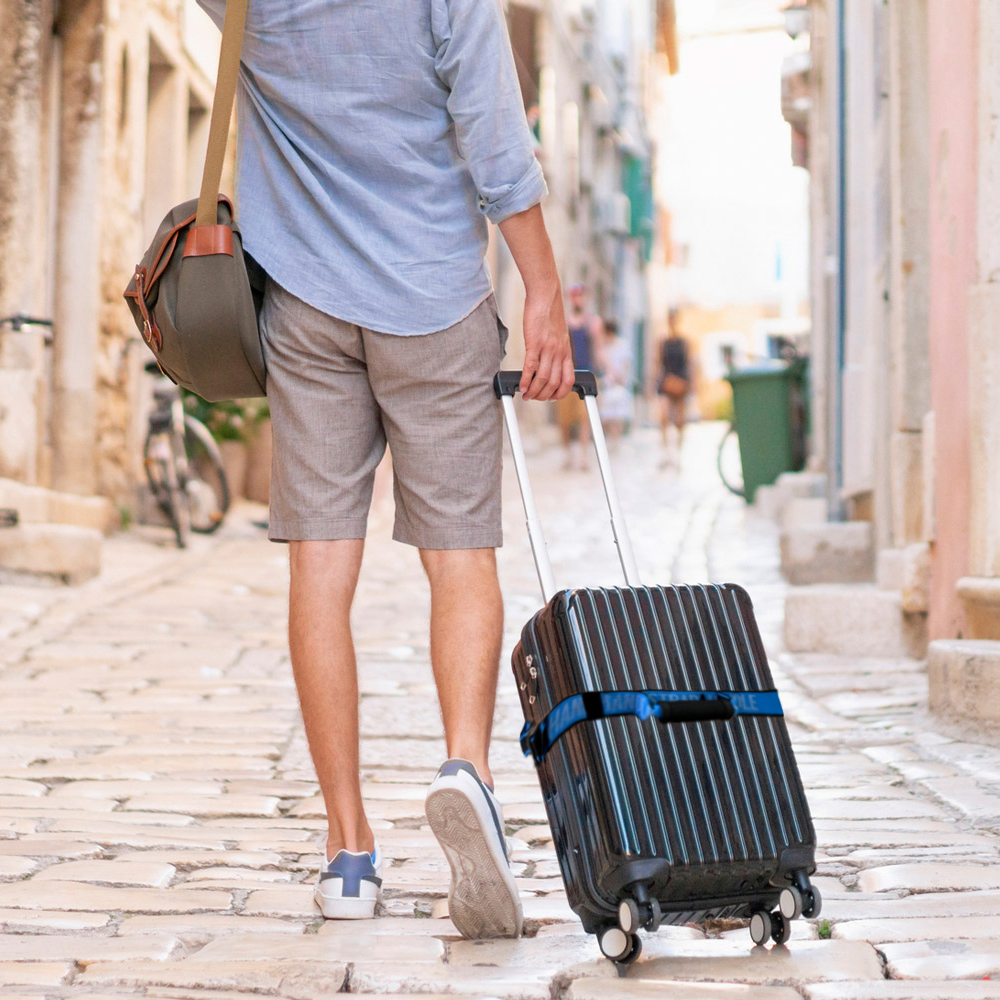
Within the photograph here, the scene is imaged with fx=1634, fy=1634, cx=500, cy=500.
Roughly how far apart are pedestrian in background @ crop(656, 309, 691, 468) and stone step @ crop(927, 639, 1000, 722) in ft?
47.5

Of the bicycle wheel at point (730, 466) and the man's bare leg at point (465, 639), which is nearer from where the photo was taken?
the man's bare leg at point (465, 639)

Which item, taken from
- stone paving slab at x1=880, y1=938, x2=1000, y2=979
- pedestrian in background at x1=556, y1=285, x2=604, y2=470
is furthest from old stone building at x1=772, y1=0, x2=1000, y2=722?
pedestrian in background at x1=556, y1=285, x2=604, y2=470

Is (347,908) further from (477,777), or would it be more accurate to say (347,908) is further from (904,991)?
(904,991)

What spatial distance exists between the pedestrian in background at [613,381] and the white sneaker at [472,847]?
1606cm

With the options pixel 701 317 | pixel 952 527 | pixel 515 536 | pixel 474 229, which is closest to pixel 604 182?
pixel 701 317

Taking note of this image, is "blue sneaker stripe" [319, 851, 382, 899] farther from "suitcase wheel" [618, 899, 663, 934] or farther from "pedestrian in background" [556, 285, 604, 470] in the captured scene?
"pedestrian in background" [556, 285, 604, 470]

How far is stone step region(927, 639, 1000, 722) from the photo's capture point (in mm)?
4352

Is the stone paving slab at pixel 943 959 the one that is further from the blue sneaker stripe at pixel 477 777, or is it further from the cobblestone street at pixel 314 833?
the blue sneaker stripe at pixel 477 777

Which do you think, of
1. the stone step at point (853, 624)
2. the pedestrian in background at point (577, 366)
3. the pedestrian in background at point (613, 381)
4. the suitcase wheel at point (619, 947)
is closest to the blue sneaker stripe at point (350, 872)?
the suitcase wheel at point (619, 947)

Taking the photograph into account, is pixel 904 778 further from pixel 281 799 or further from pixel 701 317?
pixel 701 317

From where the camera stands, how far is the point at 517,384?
273 cm

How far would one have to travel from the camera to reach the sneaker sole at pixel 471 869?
8.03 ft

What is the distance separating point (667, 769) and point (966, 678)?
7.64 ft

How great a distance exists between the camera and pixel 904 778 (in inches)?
158
